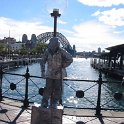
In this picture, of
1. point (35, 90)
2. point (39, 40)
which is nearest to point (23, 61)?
point (35, 90)

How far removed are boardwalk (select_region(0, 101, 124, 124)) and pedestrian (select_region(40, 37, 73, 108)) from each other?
1.83m

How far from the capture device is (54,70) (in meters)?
8.30

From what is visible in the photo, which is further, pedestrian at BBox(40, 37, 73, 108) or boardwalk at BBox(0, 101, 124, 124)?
boardwalk at BBox(0, 101, 124, 124)

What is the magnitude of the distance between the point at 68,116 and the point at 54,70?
10.4 ft

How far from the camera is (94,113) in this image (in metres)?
11.6

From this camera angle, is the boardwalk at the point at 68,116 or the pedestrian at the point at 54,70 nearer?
the pedestrian at the point at 54,70

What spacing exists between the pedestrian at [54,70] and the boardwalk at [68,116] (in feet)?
6.01

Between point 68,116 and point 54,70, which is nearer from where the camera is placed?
point 54,70

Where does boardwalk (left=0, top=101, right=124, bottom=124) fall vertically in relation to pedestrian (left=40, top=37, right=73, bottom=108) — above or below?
below

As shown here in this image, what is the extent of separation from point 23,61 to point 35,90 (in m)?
69.0

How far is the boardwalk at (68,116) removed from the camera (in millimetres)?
10070

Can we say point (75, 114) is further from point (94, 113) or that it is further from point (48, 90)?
point (48, 90)

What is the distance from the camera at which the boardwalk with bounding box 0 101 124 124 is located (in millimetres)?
10070

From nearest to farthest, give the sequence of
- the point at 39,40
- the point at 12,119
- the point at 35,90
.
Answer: the point at 12,119, the point at 35,90, the point at 39,40
